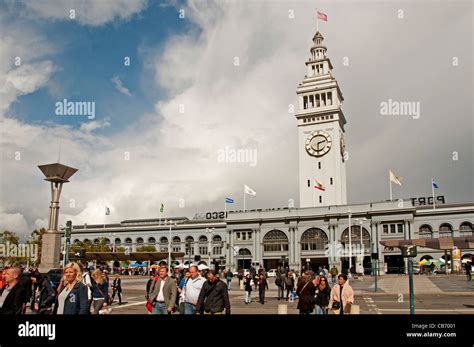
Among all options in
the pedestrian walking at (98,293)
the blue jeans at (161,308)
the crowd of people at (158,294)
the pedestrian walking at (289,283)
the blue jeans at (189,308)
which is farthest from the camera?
the pedestrian walking at (289,283)

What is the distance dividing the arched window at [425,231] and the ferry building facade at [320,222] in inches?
6.4

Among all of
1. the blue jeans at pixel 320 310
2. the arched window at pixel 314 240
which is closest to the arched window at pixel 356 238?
the arched window at pixel 314 240

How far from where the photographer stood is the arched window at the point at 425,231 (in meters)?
80.7

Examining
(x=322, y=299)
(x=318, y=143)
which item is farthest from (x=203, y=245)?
(x=322, y=299)

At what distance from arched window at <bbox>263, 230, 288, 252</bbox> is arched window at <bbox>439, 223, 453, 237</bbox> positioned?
27.1 m

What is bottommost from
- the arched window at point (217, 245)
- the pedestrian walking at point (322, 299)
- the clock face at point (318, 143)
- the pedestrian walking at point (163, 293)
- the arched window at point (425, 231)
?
the pedestrian walking at point (322, 299)

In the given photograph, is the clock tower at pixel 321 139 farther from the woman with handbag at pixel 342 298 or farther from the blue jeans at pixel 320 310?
the woman with handbag at pixel 342 298

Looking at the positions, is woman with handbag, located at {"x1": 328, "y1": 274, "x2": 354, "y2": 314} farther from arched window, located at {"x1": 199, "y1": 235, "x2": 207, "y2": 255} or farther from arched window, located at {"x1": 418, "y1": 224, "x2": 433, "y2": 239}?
arched window, located at {"x1": 199, "y1": 235, "x2": 207, "y2": 255}

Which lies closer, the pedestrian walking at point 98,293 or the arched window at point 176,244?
the pedestrian walking at point 98,293

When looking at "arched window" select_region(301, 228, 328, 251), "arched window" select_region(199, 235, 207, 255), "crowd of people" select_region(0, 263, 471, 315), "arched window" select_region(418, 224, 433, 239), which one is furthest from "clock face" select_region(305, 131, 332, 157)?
"crowd of people" select_region(0, 263, 471, 315)
